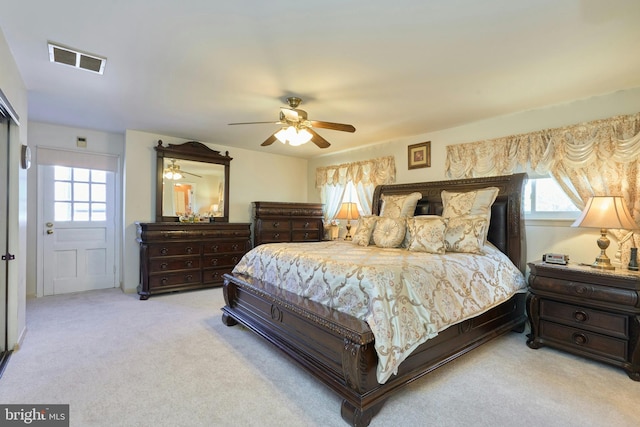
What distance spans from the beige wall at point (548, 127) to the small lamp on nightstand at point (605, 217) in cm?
34

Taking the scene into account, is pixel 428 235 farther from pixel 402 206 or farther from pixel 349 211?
pixel 349 211

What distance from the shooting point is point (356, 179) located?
529 cm

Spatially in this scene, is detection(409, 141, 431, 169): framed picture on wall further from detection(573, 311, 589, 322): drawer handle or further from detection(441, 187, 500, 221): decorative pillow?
detection(573, 311, 589, 322): drawer handle

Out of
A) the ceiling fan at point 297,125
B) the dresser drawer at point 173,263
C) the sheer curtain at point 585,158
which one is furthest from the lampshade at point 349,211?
the dresser drawer at point 173,263

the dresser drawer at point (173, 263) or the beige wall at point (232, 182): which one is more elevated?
the beige wall at point (232, 182)

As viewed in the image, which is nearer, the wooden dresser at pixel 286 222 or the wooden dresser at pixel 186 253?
the wooden dresser at pixel 186 253

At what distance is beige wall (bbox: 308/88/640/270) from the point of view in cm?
287

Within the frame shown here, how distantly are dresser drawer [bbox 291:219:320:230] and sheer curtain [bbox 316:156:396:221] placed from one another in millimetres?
271

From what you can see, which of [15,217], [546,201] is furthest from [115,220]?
[546,201]

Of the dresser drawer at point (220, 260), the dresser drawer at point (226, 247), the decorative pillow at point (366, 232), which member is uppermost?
the decorative pillow at point (366, 232)

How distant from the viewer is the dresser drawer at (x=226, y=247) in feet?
15.8

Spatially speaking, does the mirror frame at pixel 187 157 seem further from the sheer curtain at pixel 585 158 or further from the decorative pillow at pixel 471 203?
the sheer curtain at pixel 585 158

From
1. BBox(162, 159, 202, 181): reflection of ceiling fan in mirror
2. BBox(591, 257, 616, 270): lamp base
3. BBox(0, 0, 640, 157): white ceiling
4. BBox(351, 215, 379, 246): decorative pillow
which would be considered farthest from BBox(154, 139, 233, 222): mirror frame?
BBox(591, 257, 616, 270): lamp base

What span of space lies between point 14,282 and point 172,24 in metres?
2.54
